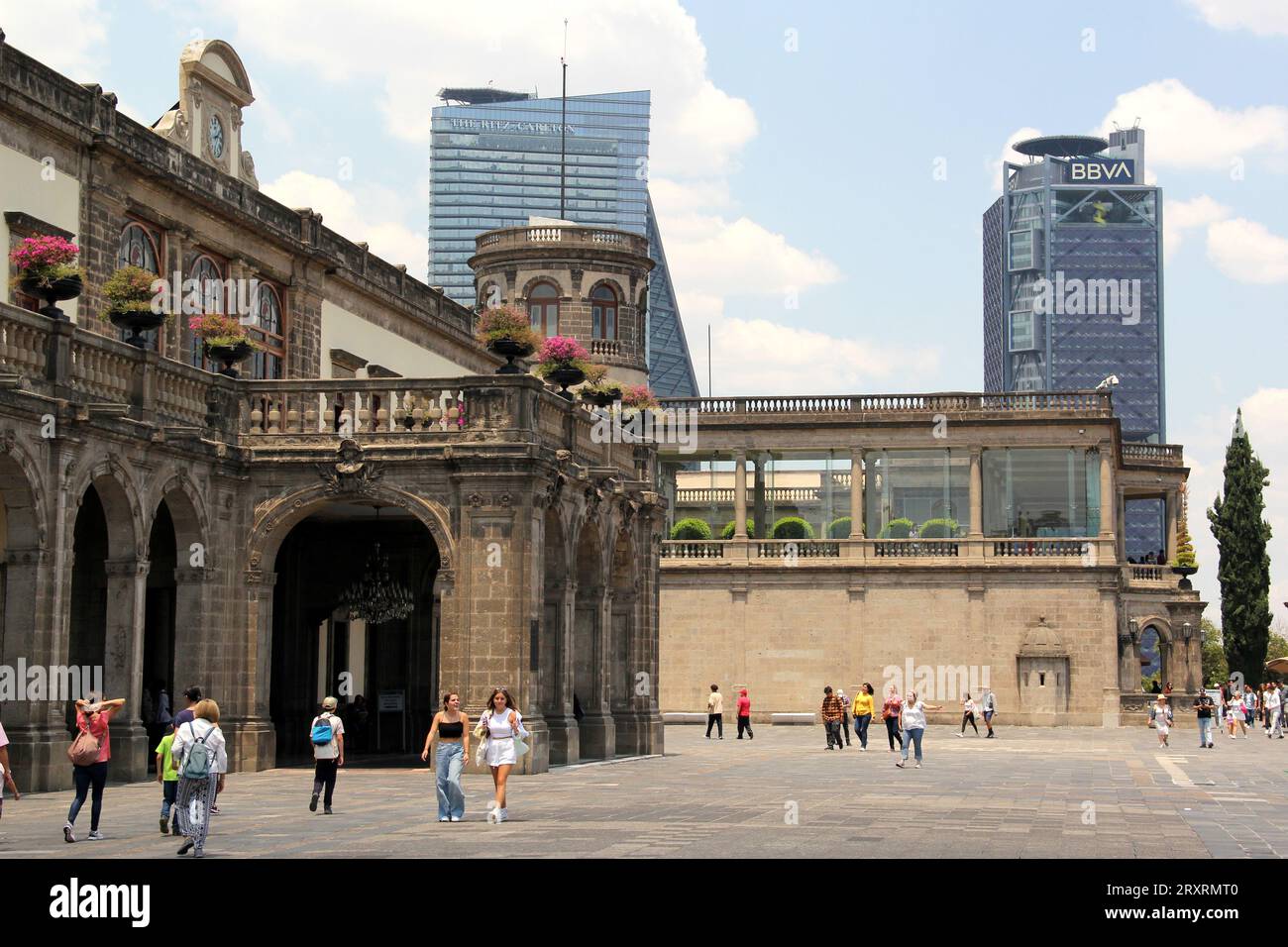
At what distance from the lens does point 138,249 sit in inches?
1171

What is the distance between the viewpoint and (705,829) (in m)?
19.3

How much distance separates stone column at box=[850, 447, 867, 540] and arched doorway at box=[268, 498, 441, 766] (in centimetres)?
2764

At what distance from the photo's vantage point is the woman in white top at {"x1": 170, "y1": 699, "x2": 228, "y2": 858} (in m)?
16.2

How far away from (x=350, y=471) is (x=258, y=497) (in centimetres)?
162

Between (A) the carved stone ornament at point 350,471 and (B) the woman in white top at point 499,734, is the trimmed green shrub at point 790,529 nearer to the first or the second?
(A) the carved stone ornament at point 350,471

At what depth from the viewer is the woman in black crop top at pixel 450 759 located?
20016 mm

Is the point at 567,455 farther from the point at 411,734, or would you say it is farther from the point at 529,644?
the point at 411,734

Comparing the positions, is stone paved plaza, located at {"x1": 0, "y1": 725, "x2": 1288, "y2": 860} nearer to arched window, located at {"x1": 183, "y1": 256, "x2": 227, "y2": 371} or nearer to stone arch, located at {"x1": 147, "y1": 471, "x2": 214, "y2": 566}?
stone arch, located at {"x1": 147, "y1": 471, "x2": 214, "y2": 566}

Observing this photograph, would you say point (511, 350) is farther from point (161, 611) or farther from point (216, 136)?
point (216, 136)

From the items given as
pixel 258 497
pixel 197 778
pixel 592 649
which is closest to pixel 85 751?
pixel 197 778

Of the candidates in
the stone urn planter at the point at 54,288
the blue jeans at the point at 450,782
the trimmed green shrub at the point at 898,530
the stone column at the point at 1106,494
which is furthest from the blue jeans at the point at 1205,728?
the stone urn planter at the point at 54,288

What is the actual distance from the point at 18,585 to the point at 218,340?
21.2ft

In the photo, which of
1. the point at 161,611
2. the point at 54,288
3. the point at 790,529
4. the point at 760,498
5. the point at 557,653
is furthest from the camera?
the point at 760,498
